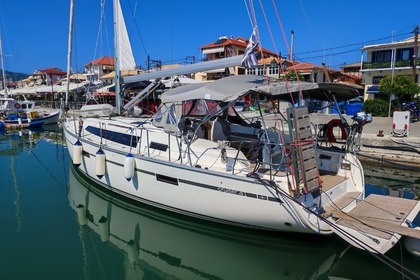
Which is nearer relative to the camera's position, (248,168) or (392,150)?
(248,168)

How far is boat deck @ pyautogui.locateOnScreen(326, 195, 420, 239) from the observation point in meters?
5.37

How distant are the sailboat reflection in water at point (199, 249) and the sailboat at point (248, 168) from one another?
355 millimetres

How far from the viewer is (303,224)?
5.82 metres

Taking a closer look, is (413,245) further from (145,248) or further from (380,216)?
(145,248)

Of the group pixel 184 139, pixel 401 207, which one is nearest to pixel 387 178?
pixel 401 207

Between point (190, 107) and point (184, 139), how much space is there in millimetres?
1378

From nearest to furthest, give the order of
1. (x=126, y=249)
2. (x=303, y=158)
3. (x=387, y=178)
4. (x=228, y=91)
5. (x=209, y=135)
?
(x=303, y=158)
(x=228, y=91)
(x=126, y=249)
(x=209, y=135)
(x=387, y=178)

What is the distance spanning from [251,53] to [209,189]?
2815mm

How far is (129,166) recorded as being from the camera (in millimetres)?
7727

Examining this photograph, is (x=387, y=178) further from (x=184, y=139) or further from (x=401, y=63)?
(x=401, y=63)

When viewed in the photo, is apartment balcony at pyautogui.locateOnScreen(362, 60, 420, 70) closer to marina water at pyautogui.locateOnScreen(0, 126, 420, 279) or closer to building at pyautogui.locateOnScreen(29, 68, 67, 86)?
marina water at pyautogui.locateOnScreen(0, 126, 420, 279)

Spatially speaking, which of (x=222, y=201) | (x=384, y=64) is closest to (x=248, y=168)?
(x=222, y=201)

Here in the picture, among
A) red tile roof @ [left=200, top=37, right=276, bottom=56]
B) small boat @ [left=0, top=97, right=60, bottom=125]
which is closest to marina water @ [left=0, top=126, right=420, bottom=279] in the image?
small boat @ [left=0, top=97, right=60, bottom=125]

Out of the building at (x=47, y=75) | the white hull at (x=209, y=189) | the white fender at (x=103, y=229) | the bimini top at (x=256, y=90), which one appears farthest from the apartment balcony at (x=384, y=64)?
the building at (x=47, y=75)
